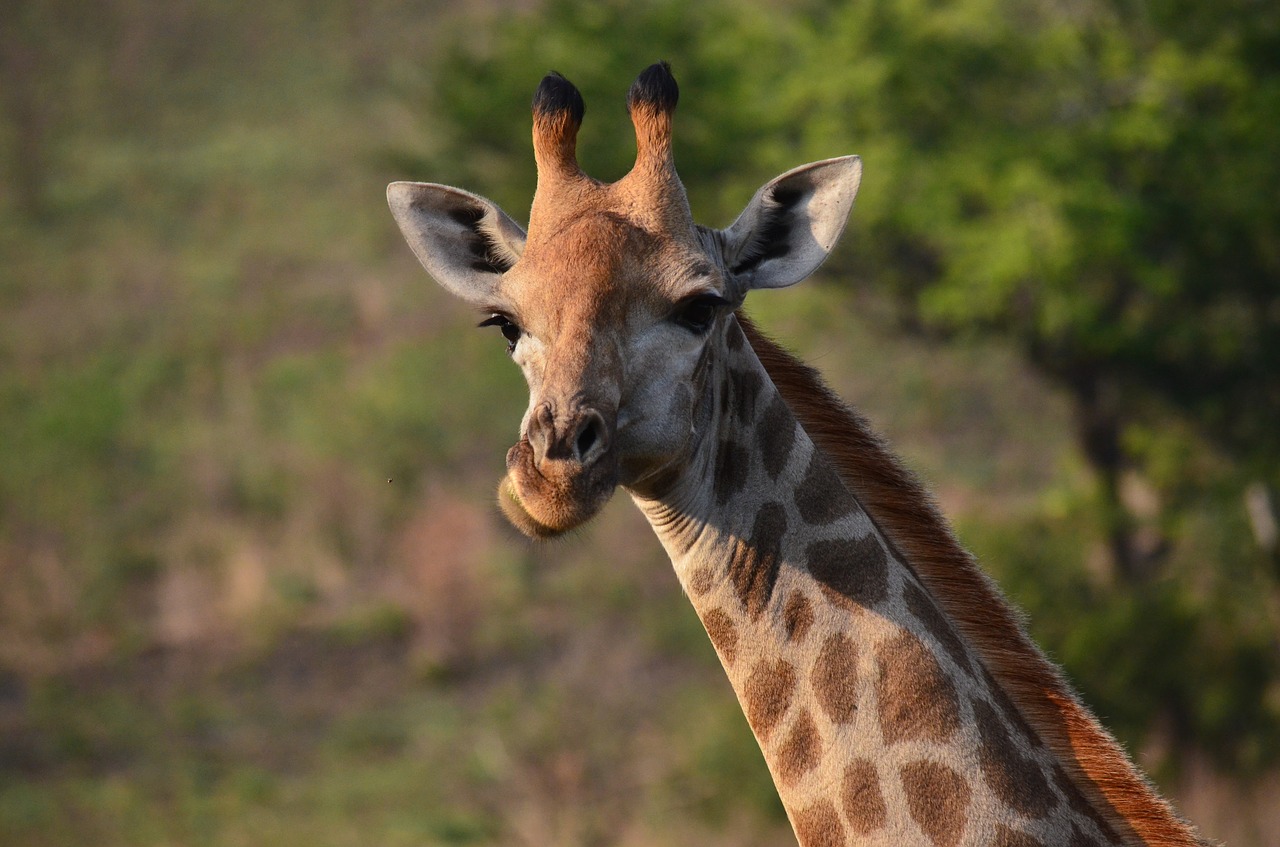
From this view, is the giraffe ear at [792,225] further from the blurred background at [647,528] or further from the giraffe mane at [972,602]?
the blurred background at [647,528]

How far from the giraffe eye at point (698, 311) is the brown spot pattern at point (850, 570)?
755 mm

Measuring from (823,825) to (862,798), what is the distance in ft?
0.48

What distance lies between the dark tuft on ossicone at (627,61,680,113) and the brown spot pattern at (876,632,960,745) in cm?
183

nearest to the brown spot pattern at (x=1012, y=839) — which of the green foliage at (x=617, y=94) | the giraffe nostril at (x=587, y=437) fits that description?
the giraffe nostril at (x=587, y=437)

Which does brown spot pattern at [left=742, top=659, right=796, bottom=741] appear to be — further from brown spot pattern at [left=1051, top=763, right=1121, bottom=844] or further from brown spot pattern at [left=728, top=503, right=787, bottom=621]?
brown spot pattern at [left=1051, top=763, right=1121, bottom=844]

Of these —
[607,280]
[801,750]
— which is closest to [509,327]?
[607,280]

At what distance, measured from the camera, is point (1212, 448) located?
59.3 feet

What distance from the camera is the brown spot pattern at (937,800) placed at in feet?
12.7

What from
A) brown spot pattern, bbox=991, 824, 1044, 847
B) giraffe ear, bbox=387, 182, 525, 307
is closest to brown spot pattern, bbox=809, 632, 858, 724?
brown spot pattern, bbox=991, 824, 1044, 847

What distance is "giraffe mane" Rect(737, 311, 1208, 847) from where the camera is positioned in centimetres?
405

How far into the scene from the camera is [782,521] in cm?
424

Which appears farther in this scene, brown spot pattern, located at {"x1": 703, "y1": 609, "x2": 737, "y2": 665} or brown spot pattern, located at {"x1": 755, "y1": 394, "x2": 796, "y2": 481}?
brown spot pattern, located at {"x1": 755, "y1": 394, "x2": 796, "y2": 481}

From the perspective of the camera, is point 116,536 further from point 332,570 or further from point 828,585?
point 828,585

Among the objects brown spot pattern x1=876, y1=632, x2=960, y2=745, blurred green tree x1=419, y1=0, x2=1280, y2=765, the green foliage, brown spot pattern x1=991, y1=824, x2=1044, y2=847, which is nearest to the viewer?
brown spot pattern x1=991, y1=824, x2=1044, y2=847
